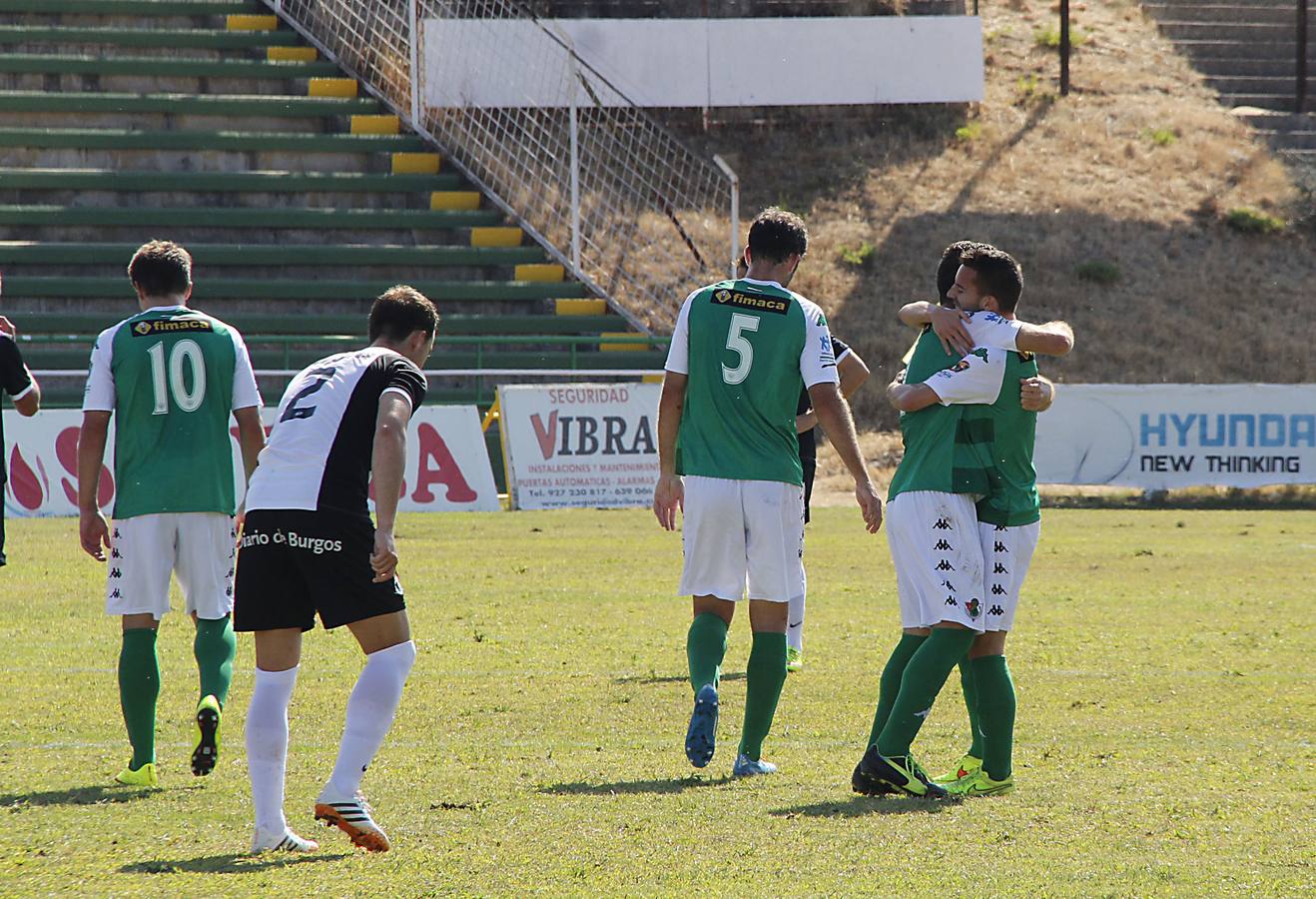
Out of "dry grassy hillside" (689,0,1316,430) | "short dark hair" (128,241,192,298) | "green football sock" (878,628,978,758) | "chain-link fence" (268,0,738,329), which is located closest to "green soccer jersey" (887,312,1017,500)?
"green football sock" (878,628,978,758)

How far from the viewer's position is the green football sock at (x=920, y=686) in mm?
6434

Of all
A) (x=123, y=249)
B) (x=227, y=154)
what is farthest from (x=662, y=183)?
(x=123, y=249)

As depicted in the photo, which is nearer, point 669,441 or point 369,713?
point 369,713

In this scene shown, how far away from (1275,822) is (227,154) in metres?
24.9

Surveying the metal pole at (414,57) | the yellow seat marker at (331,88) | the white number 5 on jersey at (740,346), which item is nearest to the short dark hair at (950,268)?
the white number 5 on jersey at (740,346)

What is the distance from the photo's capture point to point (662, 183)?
107 ft

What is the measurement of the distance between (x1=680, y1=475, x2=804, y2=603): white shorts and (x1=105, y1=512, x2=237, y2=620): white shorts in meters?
1.89

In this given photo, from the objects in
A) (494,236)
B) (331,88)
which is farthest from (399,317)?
(331,88)

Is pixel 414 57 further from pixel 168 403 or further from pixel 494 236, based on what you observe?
pixel 168 403

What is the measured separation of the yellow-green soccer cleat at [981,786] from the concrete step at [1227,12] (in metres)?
39.7

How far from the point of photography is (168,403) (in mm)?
6977

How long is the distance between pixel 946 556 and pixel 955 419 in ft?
1.71

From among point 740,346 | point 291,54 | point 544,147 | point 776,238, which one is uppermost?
point 291,54

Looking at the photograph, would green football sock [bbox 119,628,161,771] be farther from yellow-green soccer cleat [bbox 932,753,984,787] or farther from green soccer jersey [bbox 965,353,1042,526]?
green soccer jersey [bbox 965,353,1042,526]
